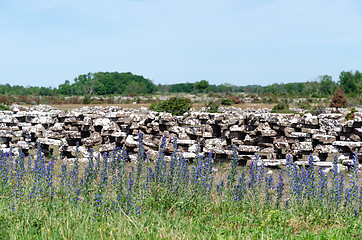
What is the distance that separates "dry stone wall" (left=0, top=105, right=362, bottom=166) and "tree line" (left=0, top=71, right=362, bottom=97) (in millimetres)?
56416

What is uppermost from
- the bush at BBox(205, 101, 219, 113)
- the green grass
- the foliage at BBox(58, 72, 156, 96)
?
the foliage at BBox(58, 72, 156, 96)

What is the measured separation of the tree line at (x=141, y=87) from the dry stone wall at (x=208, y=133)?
185 feet

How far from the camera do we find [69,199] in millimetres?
5652

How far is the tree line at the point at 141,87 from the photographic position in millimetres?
85625

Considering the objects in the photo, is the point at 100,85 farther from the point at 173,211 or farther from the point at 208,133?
the point at 173,211

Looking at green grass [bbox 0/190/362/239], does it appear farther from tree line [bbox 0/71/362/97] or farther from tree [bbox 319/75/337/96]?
tree [bbox 319/75/337/96]

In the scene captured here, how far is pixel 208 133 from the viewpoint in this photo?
36.2 feet

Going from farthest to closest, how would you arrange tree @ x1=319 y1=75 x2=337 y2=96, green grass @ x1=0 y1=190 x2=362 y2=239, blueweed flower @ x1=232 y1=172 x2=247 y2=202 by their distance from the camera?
tree @ x1=319 y1=75 x2=337 y2=96 → blueweed flower @ x1=232 y1=172 x2=247 y2=202 → green grass @ x1=0 y1=190 x2=362 y2=239

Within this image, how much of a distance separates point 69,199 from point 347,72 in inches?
4113

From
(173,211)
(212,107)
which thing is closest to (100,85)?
(212,107)

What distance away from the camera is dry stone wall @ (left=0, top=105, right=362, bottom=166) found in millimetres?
10398

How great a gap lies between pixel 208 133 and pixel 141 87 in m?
102

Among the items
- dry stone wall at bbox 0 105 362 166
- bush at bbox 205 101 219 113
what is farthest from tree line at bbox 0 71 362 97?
dry stone wall at bbox 0 105 362 166

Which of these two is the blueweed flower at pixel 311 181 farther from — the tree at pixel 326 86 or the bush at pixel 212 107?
the tree at pixel 326 86
